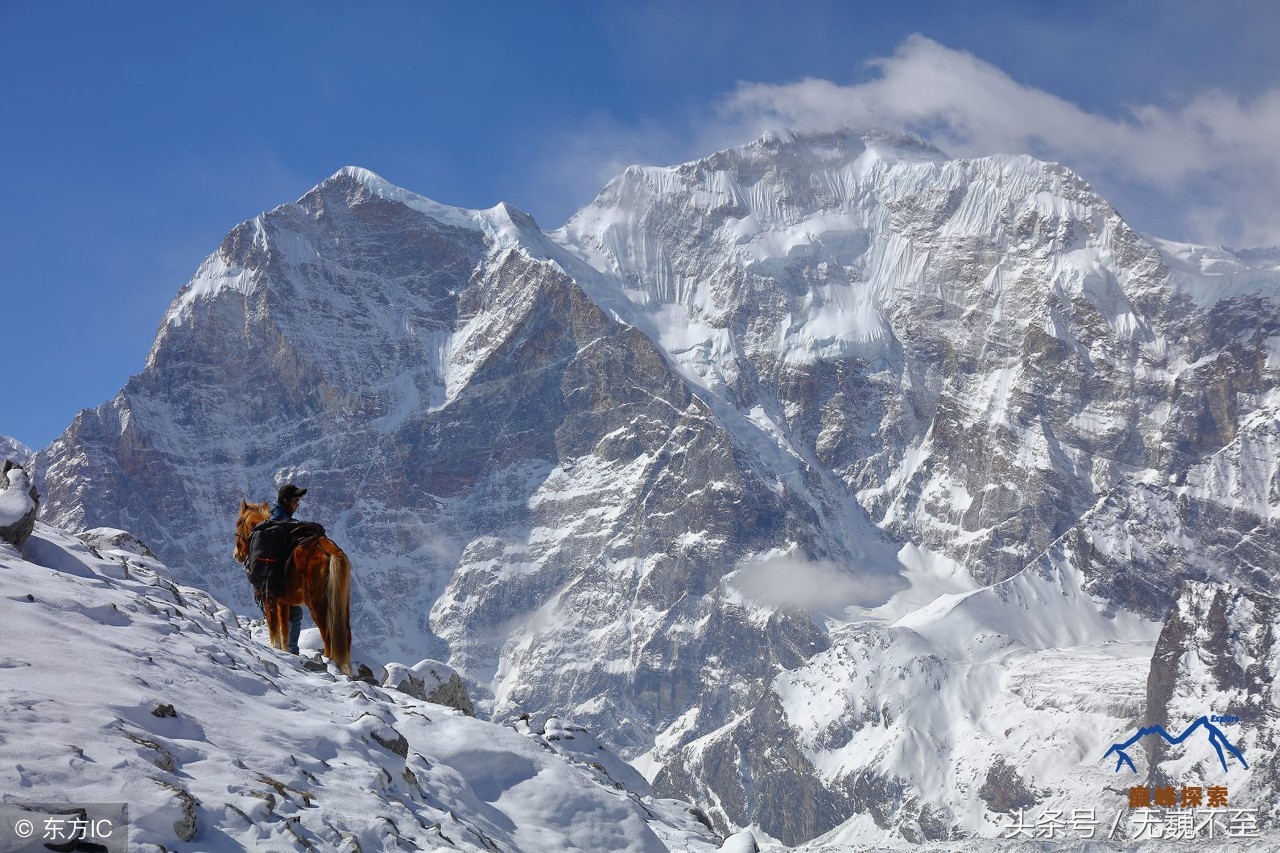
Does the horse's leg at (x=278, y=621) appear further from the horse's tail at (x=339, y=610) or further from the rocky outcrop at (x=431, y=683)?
the rocky outcrop at (x=431, y=683)

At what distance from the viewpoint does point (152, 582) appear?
30.4 m

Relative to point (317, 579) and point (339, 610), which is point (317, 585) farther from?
point (339, 610)

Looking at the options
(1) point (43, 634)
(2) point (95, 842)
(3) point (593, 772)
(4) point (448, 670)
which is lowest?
(2) point (95, 842)

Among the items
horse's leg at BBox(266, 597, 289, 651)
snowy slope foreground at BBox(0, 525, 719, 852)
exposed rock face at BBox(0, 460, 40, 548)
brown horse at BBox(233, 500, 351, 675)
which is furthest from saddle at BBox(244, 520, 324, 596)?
exposed rock face at BBox(0, 460, 40, 548)

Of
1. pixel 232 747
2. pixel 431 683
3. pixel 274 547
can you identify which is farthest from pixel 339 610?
pixel 431 683

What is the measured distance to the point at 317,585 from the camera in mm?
25641

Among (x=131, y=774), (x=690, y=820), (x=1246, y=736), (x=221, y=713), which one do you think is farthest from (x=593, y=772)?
(x=1246, y=736)

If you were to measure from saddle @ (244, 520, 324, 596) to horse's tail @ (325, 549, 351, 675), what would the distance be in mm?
703

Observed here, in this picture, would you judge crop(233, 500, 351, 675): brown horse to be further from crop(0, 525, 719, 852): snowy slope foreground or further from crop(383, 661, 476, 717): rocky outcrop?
crop(383, 661, 476, 717): rocky outcrop

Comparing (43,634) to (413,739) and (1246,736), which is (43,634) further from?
(1246,736)

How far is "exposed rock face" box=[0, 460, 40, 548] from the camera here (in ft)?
89.3

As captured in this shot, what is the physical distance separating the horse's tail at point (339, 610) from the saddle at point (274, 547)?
703 millimetres

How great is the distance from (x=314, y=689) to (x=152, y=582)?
261 inches

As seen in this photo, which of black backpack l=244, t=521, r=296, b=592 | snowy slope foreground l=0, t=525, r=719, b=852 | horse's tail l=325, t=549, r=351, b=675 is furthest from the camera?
horse's tail l=325, t=549, r=351, b=675
